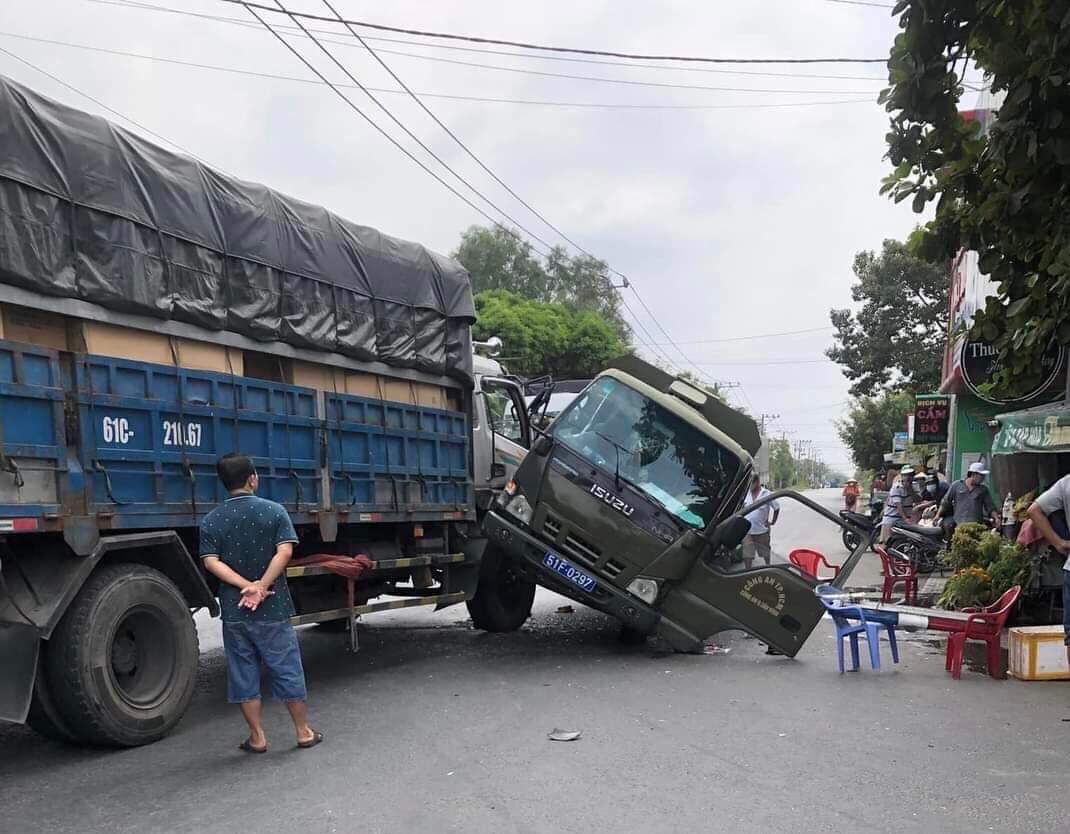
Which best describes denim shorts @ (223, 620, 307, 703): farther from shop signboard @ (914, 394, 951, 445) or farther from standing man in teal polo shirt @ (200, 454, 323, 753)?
shop signboard @ (914, 394, 951, 445)

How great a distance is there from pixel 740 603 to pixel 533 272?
41.5 m

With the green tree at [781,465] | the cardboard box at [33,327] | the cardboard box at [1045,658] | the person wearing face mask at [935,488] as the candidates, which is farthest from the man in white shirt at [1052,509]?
Answer: the green tree at [781,465]

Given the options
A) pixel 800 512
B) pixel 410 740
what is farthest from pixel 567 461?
pixel 800 512

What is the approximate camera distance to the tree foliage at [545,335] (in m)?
32.9

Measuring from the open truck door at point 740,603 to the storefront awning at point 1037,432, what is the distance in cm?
330

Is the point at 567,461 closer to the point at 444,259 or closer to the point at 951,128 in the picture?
the point at 444,259

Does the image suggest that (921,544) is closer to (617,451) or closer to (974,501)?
(974,501)

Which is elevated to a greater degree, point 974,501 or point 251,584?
point 251,584

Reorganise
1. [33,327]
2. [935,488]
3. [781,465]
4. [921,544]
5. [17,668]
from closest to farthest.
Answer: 1. [17,668]
2. [33,327]
3. [921,544]
4. [935,488]
5. [781,465]

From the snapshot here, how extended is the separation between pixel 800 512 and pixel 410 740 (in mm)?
39335

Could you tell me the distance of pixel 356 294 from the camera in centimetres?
775

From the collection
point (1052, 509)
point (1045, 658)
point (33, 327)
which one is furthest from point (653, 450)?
point (33, 327)

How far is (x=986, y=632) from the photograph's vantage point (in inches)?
299

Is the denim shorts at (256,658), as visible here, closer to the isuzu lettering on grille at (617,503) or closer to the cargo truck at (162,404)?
the cargo truck at (162,404)
